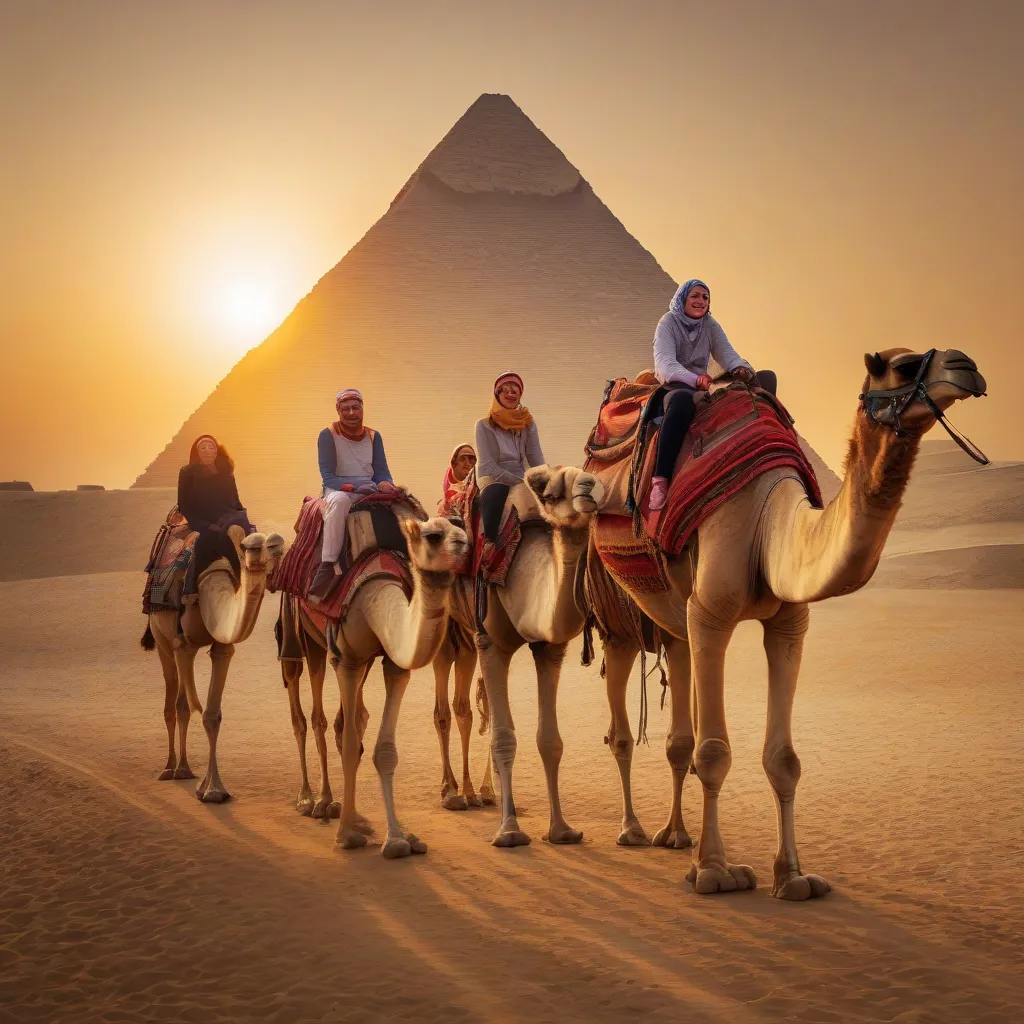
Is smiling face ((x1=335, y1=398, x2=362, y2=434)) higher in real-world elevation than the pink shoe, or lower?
higher

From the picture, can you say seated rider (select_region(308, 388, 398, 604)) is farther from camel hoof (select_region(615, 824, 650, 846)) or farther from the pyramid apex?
the pyramid apex

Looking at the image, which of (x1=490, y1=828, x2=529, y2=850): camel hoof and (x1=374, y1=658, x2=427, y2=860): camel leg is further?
(x1=490, y1=828, x2=529, y2=850): camel hoof

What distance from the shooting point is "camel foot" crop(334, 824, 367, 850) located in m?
4.42

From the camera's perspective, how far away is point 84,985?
3066 millimetres

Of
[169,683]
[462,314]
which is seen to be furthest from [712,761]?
[462,314]

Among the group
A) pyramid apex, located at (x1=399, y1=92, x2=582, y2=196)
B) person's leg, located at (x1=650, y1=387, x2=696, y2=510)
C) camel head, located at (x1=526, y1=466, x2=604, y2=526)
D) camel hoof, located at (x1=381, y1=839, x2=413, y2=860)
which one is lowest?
camel hoof, located at (x1=381, y1=839, x2=413, y2=860)

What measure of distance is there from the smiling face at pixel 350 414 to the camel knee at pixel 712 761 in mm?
2298

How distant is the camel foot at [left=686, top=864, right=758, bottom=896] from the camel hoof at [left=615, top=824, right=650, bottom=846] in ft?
2.57

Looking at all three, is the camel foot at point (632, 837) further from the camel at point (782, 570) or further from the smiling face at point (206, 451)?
the smiling face at point (206, 451)

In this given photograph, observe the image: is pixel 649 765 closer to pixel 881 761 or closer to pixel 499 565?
pixel 881 761

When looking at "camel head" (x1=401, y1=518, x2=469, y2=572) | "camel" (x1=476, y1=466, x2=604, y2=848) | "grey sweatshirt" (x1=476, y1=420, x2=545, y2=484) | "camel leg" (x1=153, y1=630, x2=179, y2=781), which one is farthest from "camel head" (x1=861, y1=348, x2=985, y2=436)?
"camel leg" (x1=153, y1=630, x2=179, y2=781)

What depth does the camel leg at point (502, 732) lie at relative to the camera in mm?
4379

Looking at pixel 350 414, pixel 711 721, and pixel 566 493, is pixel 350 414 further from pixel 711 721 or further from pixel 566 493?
pixel 711 721

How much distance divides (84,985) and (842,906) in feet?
6.61
